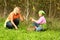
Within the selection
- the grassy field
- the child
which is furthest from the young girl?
the child

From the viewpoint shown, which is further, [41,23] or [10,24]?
[10,24]

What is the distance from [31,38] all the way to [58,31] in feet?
6.24

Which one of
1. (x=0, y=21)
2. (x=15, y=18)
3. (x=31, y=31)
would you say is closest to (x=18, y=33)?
(x=31, y=31)

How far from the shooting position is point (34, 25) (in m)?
10.8

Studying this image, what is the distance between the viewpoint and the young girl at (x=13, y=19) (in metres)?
10.6

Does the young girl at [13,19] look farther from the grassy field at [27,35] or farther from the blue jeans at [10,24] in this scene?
the grassy field at [27,35]

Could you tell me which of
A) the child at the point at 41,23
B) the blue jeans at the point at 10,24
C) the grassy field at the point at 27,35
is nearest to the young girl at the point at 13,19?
the blue jeans at the point at 10,24

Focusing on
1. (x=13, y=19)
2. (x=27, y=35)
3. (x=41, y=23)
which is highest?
(x=13, y=19)

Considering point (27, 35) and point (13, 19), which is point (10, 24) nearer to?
point (13, 19)

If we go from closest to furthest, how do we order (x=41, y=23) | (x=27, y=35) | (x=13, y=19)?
(x=27, y=35)
(x=41, y=23)
(x=13, y=19)

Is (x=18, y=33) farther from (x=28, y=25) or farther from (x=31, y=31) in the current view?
(x=28, y=25)

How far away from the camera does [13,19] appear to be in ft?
35.7

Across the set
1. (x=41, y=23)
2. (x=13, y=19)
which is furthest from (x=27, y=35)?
(x=13, y=19)

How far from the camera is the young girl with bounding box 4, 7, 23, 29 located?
10570mm
